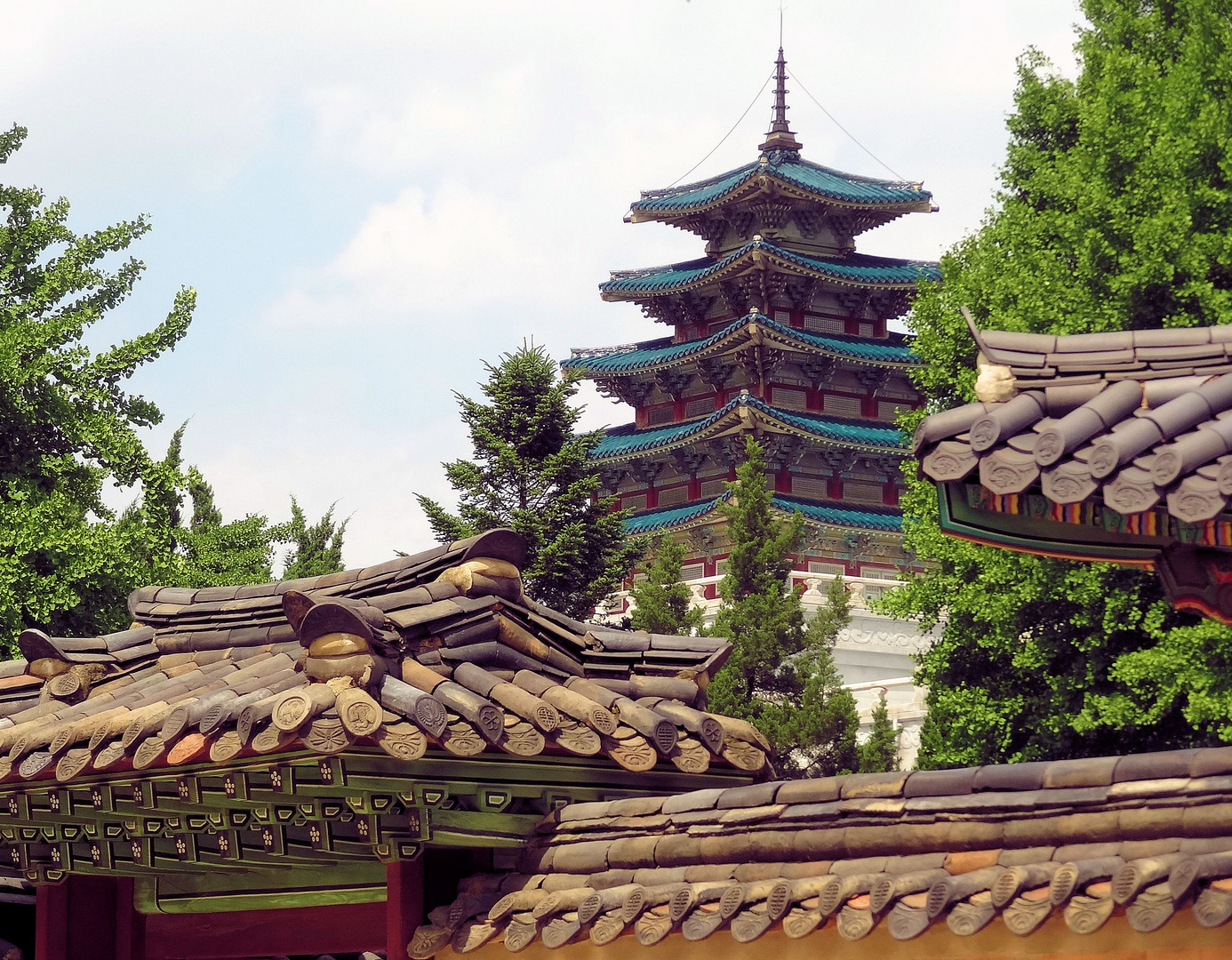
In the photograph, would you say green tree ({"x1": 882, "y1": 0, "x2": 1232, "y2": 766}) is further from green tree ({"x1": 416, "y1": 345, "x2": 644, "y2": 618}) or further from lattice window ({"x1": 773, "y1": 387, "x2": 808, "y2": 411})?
lattice window ({"x1": 773, "y1": 387, "x2": 808, "y2": 411})

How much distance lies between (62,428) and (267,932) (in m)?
13.4

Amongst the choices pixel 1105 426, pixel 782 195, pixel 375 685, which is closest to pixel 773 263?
pixel 782 195

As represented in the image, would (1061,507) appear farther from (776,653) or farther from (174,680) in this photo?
(776,653)

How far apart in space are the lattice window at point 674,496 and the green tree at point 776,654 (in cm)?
1315

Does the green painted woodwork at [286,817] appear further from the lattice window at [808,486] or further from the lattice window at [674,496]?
the lattice window at [674,496]

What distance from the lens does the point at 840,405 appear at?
36031 mm

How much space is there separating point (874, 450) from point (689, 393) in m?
4.75

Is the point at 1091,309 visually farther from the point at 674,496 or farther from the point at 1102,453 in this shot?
the point at 674,496

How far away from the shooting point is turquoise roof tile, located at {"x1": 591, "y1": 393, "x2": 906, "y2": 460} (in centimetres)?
3325

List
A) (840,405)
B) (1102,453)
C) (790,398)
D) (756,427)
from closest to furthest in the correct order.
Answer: (1102,453)
(756,427)
(790,398)
(840,405)

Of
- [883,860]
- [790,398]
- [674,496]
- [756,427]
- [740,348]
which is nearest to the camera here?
[883,860]

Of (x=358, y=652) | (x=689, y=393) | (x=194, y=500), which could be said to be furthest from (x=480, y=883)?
(x=689, y=393)

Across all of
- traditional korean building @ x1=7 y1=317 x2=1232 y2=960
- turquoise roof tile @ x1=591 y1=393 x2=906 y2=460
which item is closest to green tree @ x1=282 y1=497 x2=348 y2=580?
turquoise roof tile @ x1=591 y1=393 x2=906 y2=460

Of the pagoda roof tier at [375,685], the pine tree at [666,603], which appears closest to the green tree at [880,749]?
the pine tree at [666,603]
